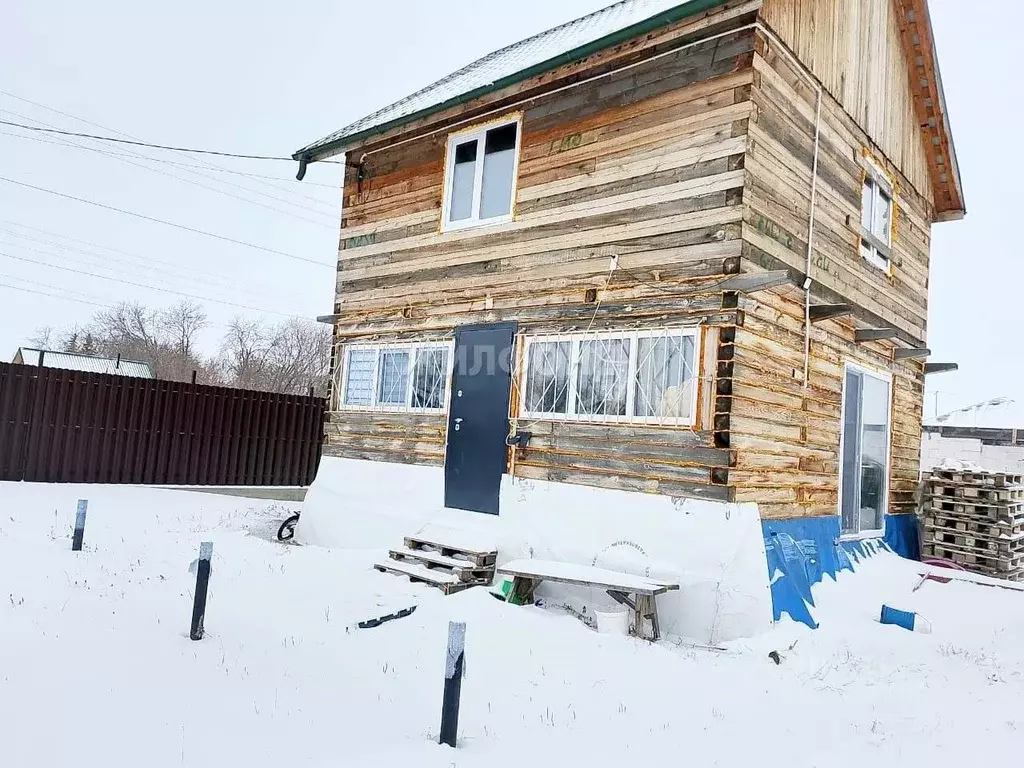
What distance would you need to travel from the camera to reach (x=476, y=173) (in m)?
10.4

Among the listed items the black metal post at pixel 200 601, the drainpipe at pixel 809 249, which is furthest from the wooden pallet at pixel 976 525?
the black metal post at pixel 200 601

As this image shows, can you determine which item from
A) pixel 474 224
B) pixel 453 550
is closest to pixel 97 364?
pixel 474 224

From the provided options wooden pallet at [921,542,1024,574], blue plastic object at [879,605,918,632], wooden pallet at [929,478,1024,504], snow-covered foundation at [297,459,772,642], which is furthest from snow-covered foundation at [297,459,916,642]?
wooden pallet at [929,478,1024,504]

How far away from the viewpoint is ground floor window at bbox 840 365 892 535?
10.2m

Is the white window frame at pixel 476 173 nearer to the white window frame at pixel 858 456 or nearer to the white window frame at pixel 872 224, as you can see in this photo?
the white window frame at pixel 872 224

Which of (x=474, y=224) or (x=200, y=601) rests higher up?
(x=474, y=224)

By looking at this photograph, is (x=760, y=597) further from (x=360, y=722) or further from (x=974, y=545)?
(x=974, y=545)

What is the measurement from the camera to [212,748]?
164 inches

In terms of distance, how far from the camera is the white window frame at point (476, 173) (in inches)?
391

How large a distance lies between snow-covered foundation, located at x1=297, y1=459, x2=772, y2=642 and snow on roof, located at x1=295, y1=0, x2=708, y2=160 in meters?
5.02

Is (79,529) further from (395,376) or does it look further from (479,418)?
(479,418)

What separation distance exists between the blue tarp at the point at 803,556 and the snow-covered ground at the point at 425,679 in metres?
0.26

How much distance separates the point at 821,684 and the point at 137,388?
13.6 metres

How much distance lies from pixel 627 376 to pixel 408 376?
3708 mm
